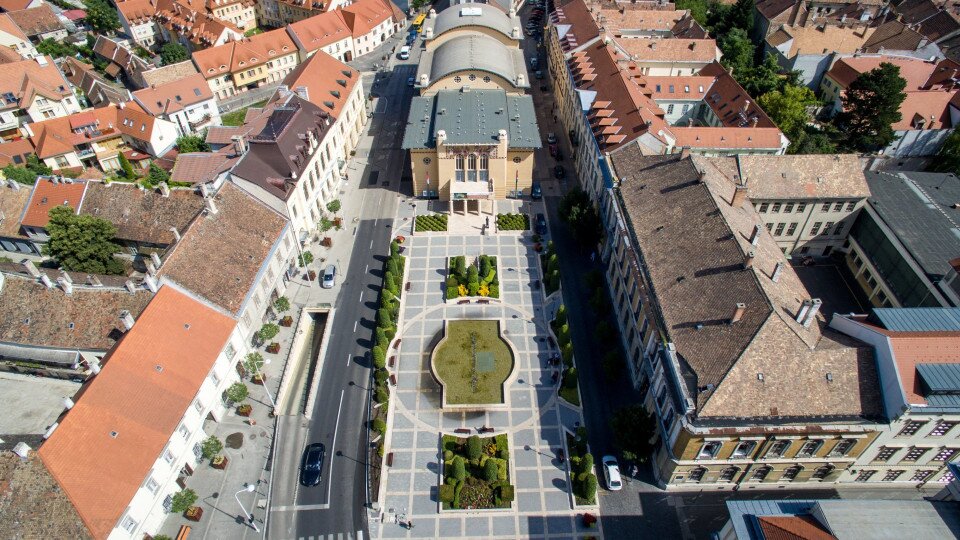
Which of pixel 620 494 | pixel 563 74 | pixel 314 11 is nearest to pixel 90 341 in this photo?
pixel 620 494

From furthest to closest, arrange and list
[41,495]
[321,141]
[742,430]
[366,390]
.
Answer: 1. [321,141]
2. [366,390]
3. [742,430]
4. [41,495]

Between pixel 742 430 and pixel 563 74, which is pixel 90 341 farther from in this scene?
pixel 563 74

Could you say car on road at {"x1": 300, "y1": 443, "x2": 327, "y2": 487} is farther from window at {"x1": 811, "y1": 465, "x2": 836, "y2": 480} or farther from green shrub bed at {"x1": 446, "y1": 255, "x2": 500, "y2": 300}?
window at {"x1": 811, "y1": 465, "x2": 836, "y2": 480}

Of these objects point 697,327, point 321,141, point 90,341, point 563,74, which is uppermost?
point 563,74

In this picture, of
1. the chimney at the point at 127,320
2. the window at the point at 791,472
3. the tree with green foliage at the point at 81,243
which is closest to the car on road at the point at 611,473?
the window at the point at 791,472

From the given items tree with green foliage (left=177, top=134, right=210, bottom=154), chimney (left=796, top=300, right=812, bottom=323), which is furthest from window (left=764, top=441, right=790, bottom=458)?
tree with green foliage (left=177, top=134, right=210, bottom=154)

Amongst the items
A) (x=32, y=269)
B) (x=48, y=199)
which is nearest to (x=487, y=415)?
(x=32, y=269)

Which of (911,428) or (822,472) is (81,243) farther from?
(911,428)

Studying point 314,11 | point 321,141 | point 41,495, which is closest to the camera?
point 41,495
